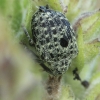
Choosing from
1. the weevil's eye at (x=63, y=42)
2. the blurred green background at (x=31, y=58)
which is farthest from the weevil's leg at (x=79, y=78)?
the weevil's eye at (x=63, y=42)

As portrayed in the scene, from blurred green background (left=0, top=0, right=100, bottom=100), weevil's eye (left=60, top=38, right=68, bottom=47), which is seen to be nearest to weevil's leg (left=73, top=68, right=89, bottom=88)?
blurred green background (left=0, top=0, right=100, bottom=100)

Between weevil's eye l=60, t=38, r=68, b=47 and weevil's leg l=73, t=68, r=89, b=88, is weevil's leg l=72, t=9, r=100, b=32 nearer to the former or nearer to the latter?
weevil's eye l=60, t=38, r=68, b=47

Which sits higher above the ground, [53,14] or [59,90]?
[53,14]

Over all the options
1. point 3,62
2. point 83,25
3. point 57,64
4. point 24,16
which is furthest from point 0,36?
point 57,64

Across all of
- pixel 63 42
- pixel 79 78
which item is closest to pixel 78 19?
pixel 63 42

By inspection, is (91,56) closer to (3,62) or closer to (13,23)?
(13,23)
